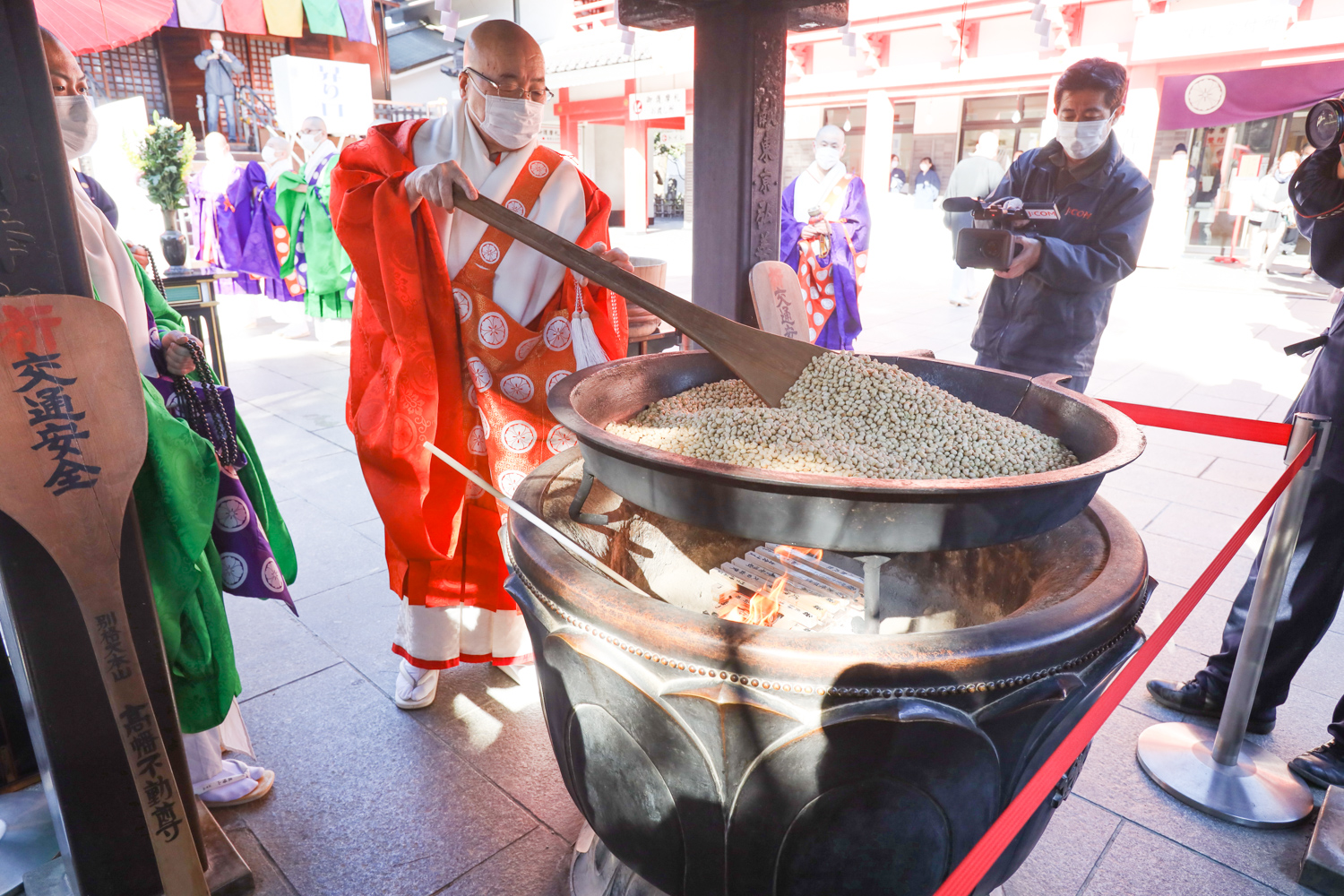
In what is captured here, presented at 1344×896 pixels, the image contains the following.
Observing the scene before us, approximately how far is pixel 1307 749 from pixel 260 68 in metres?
15.8

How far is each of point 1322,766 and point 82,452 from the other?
114 inches

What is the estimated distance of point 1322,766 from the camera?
2.05 meters

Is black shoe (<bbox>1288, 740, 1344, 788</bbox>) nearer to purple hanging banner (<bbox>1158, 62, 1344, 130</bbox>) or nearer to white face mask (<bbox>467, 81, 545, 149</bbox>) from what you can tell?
white face mask (<bbox>467, 81, 545, 149</bbox>)

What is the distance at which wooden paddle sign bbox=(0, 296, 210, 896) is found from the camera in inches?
50.0

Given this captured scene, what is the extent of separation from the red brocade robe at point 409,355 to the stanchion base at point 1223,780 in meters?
1.83


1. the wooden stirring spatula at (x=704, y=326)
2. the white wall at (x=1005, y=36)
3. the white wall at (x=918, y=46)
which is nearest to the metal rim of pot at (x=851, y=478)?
the wooden stirring spatula at (x=704, y=326)

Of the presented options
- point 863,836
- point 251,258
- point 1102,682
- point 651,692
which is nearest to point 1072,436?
point 1102,682

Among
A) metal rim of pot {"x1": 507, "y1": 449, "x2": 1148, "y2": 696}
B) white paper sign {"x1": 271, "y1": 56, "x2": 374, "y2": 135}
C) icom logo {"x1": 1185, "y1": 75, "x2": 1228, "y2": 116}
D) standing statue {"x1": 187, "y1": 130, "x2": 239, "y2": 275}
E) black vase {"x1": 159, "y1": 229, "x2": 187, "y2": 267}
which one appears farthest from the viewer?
icom logo {"x1": 1185, "y1": 75, "x2": 1228, "y2": 116}

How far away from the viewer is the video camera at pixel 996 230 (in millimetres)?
2520

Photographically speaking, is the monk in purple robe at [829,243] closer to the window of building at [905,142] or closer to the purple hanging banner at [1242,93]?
the purple hanging banner at [1242,93]

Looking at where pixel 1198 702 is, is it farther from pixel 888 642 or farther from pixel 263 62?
pixel 263 62

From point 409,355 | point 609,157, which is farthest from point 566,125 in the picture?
point 409,355

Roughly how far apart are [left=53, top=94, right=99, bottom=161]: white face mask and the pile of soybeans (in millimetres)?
→ 1320

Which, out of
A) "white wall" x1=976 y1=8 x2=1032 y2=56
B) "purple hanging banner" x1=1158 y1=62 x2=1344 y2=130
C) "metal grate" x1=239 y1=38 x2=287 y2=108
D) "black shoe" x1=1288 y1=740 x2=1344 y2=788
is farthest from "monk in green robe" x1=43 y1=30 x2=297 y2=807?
"metal grate" x1=239 y1=38 x2=287 y2=108
